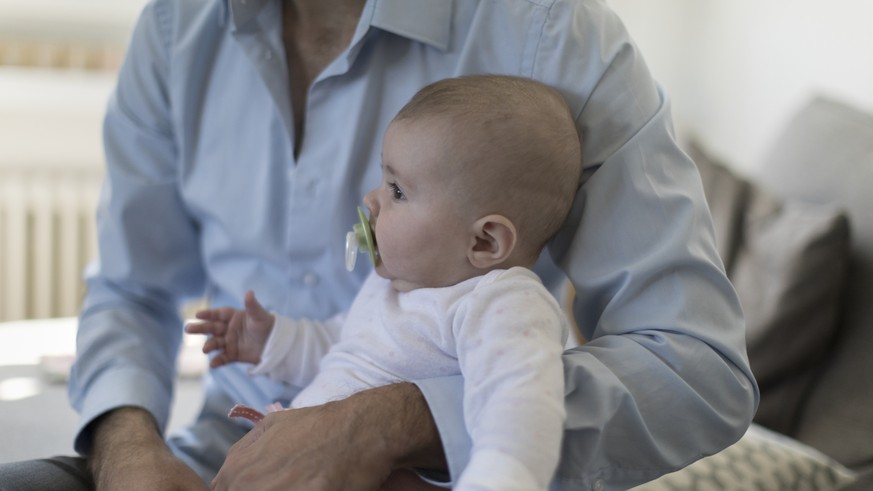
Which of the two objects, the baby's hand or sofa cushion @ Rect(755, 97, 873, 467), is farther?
sofa cushion @ Rect(755, 97, 873, 467)

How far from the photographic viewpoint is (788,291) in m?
1.70

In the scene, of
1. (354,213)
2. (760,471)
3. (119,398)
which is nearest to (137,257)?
(119,398)

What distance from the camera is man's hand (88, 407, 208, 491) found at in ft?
3.78

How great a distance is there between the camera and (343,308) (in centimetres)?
136

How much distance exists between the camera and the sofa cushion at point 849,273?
5.13 feet

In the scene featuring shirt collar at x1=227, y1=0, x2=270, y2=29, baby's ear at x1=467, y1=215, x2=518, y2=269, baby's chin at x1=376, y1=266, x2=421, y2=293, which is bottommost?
baby's chin at x1=376, y1=266, x2=421, y2=293

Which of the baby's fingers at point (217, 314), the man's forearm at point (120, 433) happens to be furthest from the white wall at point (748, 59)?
the man's forearm at point (120, 433)

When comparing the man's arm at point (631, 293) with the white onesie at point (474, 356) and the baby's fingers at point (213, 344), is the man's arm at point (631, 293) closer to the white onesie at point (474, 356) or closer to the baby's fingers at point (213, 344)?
the white onesie at point (474, 356)

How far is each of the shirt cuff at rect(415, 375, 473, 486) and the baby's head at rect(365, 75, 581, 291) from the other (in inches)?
5.0

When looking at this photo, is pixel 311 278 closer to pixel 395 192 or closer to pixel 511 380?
pixel 395 192

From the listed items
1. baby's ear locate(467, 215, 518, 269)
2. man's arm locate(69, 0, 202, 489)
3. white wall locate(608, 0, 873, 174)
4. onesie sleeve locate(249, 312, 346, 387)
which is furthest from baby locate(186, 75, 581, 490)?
white wall locate(608, 0, 873, 174)

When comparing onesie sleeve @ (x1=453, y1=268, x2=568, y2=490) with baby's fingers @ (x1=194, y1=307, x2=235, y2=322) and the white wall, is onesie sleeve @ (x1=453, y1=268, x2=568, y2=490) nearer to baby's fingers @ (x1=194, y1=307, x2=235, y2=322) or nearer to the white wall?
baby's fingers @ (x1=194, y1=307, x2=235, y2=322)

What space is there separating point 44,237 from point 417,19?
195 cm

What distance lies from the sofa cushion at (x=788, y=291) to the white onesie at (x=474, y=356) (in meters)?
0.78
